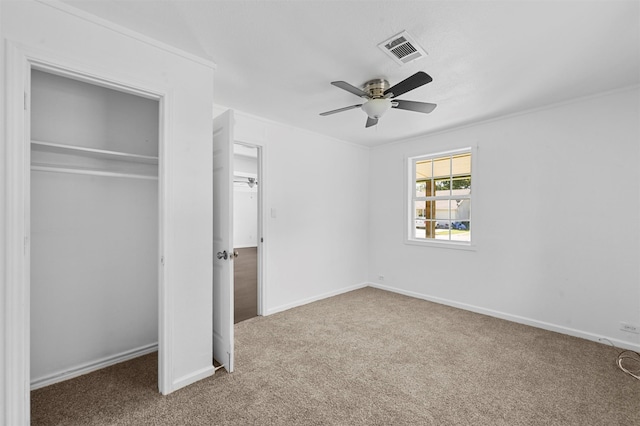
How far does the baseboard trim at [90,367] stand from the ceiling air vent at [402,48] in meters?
3.21

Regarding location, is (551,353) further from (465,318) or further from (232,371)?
(232,371)

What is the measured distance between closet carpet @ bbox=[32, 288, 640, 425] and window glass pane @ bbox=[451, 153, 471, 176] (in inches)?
81.9

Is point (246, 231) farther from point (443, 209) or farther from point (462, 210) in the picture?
point (462, 210)

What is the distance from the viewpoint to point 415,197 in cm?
453

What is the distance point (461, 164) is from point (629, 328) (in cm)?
244

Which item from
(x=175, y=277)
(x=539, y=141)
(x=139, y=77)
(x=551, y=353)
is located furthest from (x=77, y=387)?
(x=539, y=141)

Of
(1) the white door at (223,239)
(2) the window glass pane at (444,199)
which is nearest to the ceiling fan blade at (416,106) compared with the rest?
(1) the white door at (223,239)

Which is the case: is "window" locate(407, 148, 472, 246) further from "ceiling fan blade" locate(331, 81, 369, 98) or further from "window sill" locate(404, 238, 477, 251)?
"ceiling fan blade" locate(331, 81, 369, 98)

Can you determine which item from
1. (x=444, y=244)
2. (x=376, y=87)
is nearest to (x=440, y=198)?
(x=444, y=244)

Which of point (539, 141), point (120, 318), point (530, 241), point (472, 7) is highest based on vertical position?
point (472, 7)

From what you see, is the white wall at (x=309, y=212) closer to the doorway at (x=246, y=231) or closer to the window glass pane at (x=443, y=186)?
the doorway at (x=246, y=231)

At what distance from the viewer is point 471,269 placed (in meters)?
3.84

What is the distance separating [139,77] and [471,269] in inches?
162

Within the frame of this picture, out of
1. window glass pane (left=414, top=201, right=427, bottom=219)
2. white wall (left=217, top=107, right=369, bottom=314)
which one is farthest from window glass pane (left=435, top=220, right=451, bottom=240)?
white wall (left=217, top=107, right=369, bottom=314)
